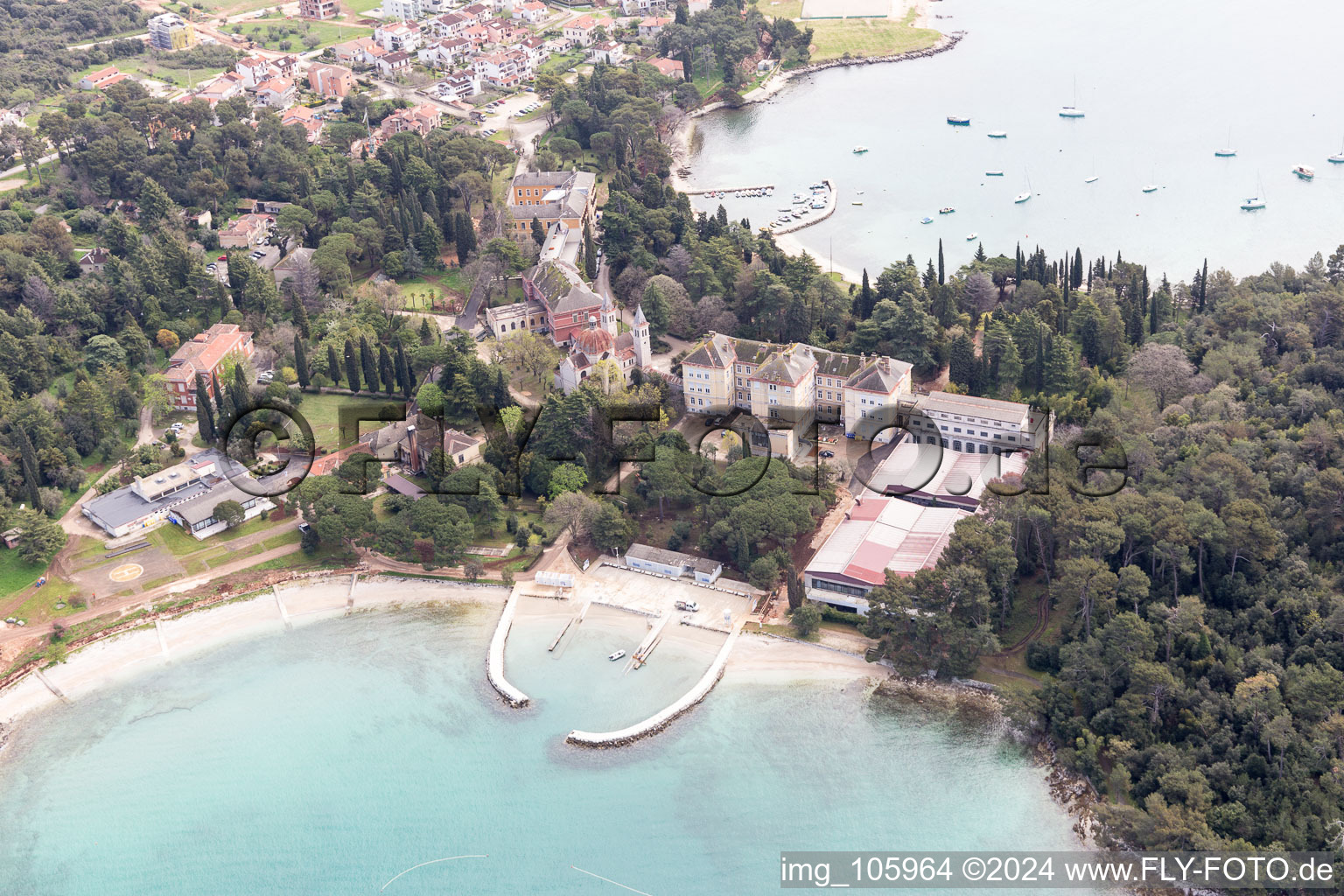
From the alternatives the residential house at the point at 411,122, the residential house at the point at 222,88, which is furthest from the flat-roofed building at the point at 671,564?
the residential house at the point at 222,88

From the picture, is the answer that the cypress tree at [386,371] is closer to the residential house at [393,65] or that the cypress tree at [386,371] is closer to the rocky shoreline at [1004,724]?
Result: the rocky shoreline at [1004,724]

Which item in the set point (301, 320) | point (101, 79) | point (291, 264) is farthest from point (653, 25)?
point (301, 320)

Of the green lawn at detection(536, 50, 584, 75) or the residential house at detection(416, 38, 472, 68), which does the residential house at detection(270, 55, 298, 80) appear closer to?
the residential house at detection(416, 38, 472, 68)

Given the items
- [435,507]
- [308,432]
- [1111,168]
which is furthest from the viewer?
[1111,168]

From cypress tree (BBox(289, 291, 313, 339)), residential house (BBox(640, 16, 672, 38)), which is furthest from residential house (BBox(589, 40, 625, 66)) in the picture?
cypress tree (BBox(289, 291, 313, 339))

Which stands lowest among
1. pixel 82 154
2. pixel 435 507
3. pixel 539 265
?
pixel 435 507

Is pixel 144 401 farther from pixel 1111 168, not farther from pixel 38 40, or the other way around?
pixel 1111 168

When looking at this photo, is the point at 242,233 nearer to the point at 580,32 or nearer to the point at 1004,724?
the point at 580,32

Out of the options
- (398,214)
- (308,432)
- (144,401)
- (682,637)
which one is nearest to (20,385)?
(144,401)
